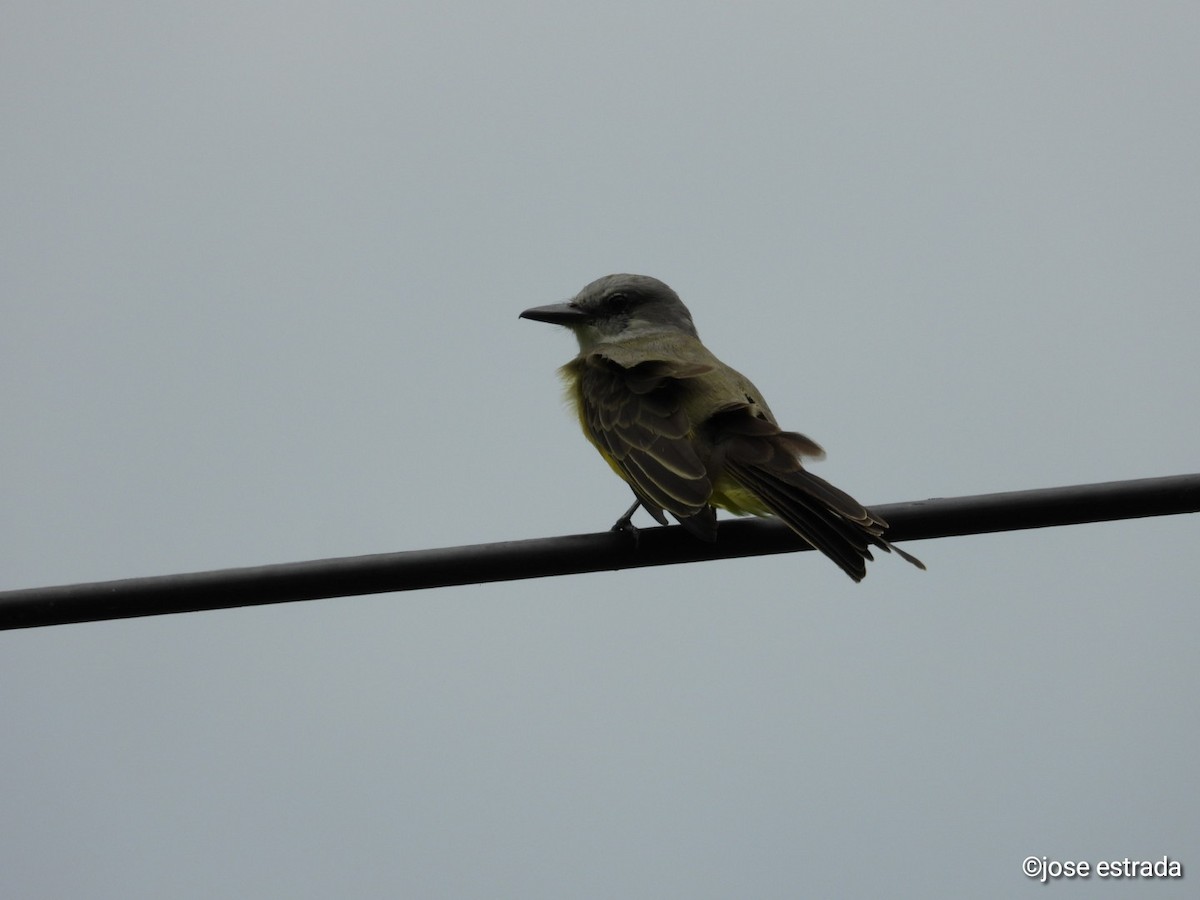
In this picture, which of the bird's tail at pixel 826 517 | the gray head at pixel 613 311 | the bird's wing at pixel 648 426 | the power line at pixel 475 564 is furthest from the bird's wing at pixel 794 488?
the gray head at pixel 613 311

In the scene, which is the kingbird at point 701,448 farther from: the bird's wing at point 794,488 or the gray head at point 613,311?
the gray head at point 613,311

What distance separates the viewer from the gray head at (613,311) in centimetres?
789

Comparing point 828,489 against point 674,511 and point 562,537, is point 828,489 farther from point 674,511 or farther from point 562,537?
point 562,537

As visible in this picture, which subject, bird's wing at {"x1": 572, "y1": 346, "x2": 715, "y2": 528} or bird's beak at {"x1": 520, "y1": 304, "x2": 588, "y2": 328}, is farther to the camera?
bird's beak at {"x1": 520, "y1": 304, "x2": 588, "y2": 328}

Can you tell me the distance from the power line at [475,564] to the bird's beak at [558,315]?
3832mm

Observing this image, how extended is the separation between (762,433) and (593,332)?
272cm

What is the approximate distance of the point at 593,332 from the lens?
7.99m

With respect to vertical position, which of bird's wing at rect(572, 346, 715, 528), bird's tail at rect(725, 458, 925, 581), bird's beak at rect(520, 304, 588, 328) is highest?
bird's beak at rect(520, 304, 588, 328)

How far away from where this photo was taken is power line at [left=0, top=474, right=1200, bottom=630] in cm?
367

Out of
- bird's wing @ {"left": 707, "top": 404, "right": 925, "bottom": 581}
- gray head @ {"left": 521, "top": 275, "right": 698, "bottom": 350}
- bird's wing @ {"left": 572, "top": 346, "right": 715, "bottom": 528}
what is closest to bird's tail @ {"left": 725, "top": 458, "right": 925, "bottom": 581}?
bird's wing @ {"left": 707, "top": 404, "right": 925, "bottom": 581}

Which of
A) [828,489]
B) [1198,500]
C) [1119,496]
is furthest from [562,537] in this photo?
[1198,500]

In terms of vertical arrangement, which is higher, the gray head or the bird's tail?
the gray head

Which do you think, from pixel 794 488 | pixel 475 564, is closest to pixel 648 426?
pixel 794 488

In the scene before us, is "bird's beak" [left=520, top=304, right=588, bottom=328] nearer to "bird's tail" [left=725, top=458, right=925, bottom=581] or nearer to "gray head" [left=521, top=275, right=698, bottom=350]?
"gray head" [left=521, top=275, right=698, bottom=350]
